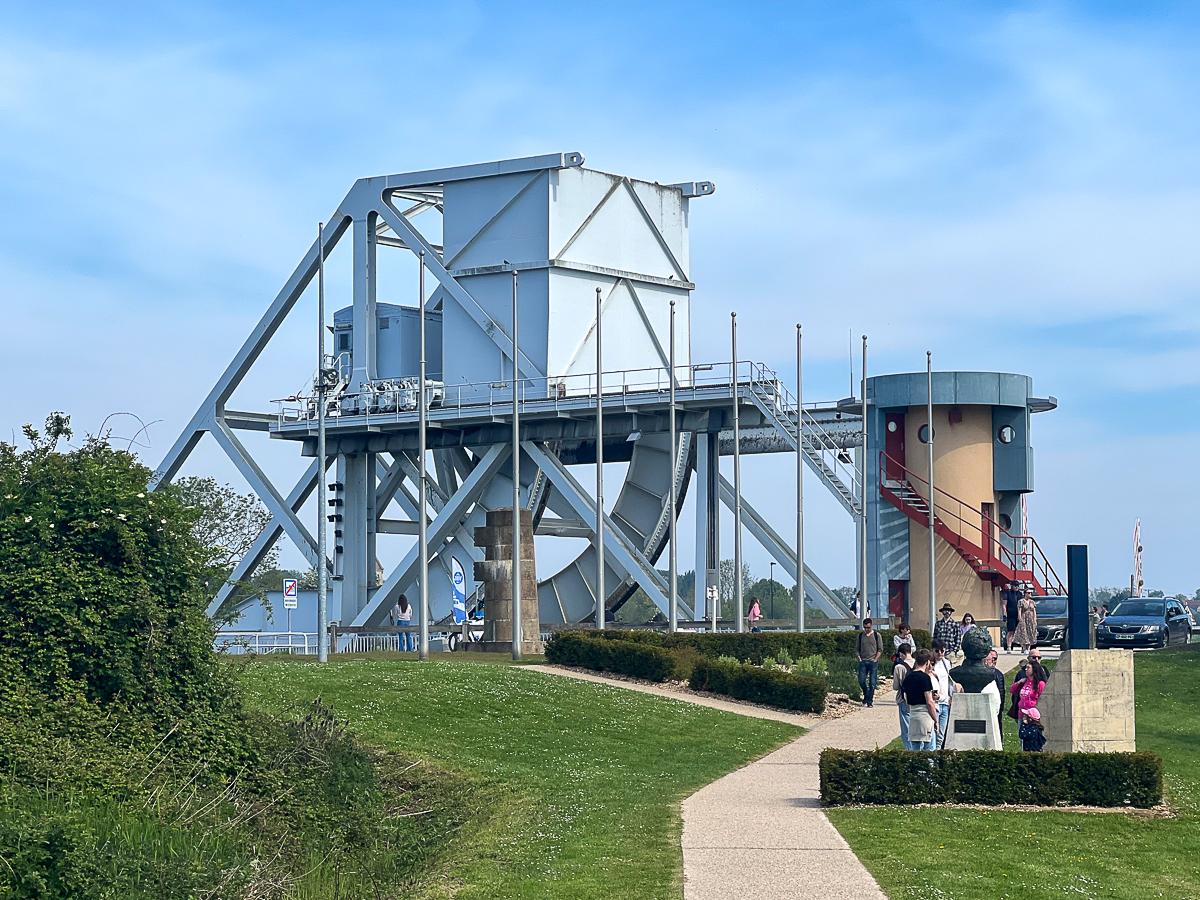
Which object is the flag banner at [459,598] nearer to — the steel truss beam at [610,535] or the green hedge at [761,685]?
the steel truss beam at [610,535]

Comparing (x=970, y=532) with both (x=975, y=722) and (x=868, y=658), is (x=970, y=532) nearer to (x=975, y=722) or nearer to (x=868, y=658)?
(x=868, y=658)

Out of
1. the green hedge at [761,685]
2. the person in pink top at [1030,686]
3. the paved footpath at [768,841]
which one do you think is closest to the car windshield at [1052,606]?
the green hedge at [761,685]

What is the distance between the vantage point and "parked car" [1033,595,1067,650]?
51688 millimetres

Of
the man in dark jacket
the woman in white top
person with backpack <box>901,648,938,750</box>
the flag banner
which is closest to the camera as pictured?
person with backpack <box>901,648,938,750</box>

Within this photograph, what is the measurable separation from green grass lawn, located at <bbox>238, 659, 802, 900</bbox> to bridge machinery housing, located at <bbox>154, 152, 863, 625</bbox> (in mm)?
23628

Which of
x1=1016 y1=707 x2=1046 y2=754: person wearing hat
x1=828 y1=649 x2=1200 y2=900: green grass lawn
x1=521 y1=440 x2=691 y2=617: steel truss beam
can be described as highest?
x1=521 y1=440 x2=691 y2=617: steel truss beam

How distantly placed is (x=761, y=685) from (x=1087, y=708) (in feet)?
38.6

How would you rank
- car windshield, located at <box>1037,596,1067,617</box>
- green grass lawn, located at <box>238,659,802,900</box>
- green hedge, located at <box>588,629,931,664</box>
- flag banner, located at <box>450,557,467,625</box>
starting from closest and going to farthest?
green grass lawn, located at <box>238,659,802,900</box> < green hedge, located at <box>588,629,931,664</box> < car windshield, located at <box>1037,596,1067,617</box> < flag banner, located at <box>450,557,467,625</box>

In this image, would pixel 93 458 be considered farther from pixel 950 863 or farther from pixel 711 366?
pixel 711 366

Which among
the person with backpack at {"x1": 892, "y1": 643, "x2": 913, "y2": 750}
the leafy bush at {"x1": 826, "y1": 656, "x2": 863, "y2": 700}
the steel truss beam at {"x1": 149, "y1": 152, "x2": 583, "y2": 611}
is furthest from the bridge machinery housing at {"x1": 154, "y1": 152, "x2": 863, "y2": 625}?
the person with backpack at {"x1": 892, "y1": 643, "x2": 913, "y2": 750}

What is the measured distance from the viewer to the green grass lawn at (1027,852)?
17.4 meters

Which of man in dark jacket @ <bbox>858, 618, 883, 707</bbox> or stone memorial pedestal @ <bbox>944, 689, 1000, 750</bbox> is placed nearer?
stone memorial pedestal @ <bbox>944, 689, 1000, 750</bbox>

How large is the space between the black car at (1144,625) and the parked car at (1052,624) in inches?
44.0

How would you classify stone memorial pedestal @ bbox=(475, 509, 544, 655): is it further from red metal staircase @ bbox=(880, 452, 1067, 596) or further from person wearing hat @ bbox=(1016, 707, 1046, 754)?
person wearing hat @ bbox=(1016, 707, 1046, 754)
